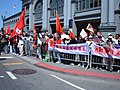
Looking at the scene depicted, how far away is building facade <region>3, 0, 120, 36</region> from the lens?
2495cm

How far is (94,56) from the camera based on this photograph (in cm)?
1255

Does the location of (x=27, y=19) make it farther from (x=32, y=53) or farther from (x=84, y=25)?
(x=32, y=53)

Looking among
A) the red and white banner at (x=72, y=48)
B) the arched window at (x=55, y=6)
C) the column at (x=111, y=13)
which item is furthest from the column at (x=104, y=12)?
the red and white banner at (x=72, y=48)

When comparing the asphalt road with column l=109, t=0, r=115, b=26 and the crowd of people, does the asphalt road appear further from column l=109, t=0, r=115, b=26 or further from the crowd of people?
column l=109, t=0, r=115, b=26

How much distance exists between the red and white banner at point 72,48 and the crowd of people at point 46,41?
0.28m

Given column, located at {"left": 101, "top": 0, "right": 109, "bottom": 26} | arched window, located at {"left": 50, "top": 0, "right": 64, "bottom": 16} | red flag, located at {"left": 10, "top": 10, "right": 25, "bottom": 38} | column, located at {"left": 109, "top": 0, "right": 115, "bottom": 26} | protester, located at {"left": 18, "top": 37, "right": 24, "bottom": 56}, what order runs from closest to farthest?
red flag, located at {"left": 10, "top": 10, "right": 25, "bottom": 38}, protester, located at {"left": 18, "top": 37, "right": 24, "bottom": 56}, column, located at {"left": 109, "top": 0, "right": 115, "bottom": 26}, column, located at {"left": 101, "top": 0, "right": 109, "bottom": 26}, arched window, located at {"left": 50, "top": 0, "right": 64, "bottom": 16}

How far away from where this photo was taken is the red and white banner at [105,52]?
11.6m

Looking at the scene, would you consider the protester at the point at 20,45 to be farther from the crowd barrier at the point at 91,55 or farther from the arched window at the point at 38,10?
the arched window at the point at 38,10

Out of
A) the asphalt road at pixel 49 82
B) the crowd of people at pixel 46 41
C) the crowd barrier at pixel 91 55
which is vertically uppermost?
the crowd of people at pixel 46 41

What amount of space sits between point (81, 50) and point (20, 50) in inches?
303

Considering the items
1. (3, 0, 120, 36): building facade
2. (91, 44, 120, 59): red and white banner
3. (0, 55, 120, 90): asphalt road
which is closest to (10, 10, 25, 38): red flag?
(0, 55, 120, 90): asphalt road

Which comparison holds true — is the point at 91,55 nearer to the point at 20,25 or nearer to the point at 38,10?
the point at 20,25

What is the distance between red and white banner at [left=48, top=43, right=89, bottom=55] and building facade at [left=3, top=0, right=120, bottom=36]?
11.4m

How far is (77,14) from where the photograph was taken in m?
32.3
